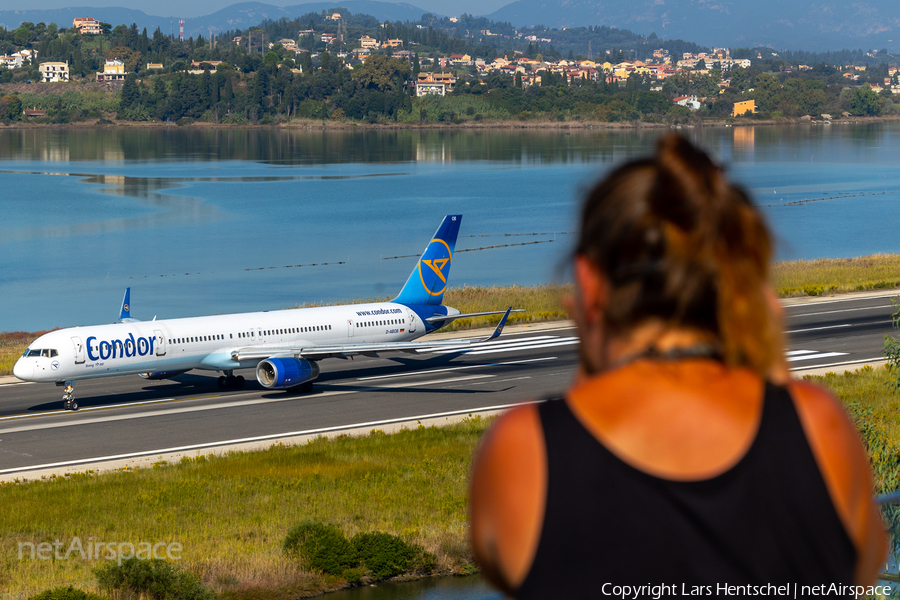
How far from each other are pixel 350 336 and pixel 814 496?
5696 cm

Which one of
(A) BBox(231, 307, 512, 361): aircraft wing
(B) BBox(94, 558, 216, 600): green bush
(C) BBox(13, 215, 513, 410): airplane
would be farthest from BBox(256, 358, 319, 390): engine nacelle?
(B) BBox(94, 558, 216, 600): green bush

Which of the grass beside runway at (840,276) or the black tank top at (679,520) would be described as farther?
the grass beside runway at (840,276)

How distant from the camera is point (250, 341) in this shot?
2217 inches

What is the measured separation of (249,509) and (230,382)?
23.5 metres

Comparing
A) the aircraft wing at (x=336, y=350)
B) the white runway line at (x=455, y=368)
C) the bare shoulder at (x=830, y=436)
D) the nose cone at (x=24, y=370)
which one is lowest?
the white runway line at (x=455, y=368)

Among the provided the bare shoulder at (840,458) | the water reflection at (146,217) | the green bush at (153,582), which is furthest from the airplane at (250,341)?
the water reflection at (146,217)

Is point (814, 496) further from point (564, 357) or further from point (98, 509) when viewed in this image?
point (564, 357)

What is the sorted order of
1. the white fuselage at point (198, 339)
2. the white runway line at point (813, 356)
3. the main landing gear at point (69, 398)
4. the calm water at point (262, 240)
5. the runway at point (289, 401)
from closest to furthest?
the runway at point (289, 401), the white fuselage at point (198, 339), the main landing gear at point (69, 398), the white runway line at point (813, 356), the calm water at point (262, 240)

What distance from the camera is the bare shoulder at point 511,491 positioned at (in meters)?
3.02

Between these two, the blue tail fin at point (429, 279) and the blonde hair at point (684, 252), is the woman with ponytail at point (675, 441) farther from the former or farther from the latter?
the blue tail fin at point (429, 279)

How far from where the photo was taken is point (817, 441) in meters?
3.15

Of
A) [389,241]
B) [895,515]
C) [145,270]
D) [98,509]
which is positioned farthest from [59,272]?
[895,515]

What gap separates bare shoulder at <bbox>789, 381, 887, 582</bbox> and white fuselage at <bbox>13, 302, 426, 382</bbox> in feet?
165

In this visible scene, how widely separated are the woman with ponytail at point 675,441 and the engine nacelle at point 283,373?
5216 cm
